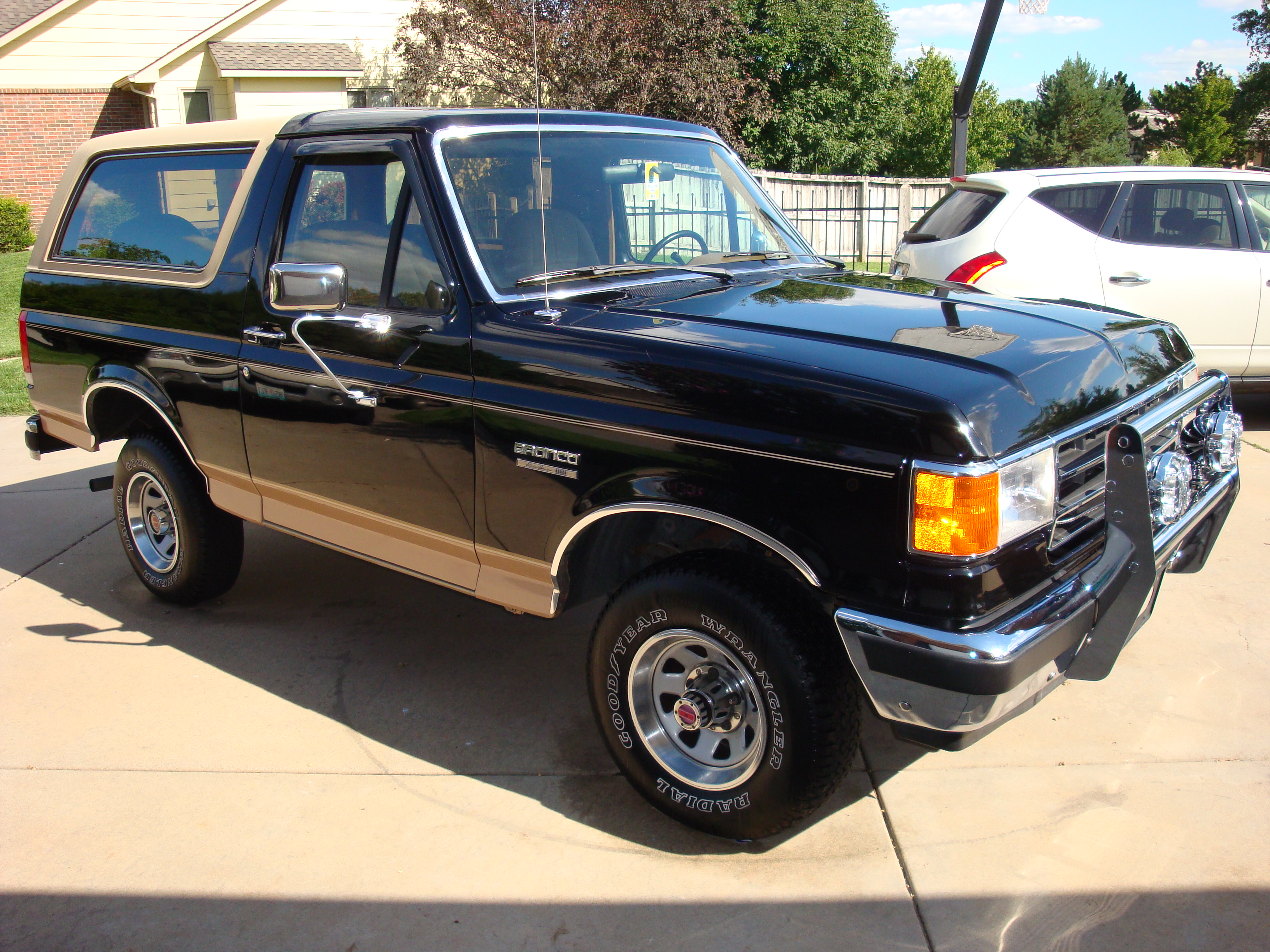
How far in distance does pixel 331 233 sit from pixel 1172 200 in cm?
586

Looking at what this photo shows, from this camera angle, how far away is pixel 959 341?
2.77 meters

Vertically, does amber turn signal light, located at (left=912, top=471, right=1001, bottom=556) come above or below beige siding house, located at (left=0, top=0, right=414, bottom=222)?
below

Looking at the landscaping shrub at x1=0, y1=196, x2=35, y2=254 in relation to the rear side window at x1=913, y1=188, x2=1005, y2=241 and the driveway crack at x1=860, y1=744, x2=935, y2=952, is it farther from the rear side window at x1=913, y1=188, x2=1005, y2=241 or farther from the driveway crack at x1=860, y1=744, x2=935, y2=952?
the driveway crack at x1=860, y1=744, x2=935, y2=952

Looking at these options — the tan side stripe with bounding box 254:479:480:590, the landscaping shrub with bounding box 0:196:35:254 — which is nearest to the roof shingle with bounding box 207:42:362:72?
the landscaping shrub with bounding box 0:196:35:254

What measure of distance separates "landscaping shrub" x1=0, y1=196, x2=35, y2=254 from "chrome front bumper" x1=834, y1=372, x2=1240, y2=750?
20499mm

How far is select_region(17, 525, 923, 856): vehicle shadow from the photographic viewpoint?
3305 millimetres

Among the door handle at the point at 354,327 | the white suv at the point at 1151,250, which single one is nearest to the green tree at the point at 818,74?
the white suv at the point at 1151,250

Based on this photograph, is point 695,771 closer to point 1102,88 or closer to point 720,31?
point 720,31

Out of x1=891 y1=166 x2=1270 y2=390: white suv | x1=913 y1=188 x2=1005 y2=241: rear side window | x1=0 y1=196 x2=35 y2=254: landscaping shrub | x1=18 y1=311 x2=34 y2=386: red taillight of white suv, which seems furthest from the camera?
x1=0 y1=196 x2=35 y2=254: landscaping shrub

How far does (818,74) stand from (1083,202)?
2919 cm

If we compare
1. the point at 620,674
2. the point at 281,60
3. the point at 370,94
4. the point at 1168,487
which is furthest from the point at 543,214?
the point at 370,94

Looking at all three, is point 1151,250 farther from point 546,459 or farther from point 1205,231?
point 546,459

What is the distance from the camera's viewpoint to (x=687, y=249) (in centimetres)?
377

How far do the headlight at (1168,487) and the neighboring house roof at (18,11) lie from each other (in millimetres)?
23783
